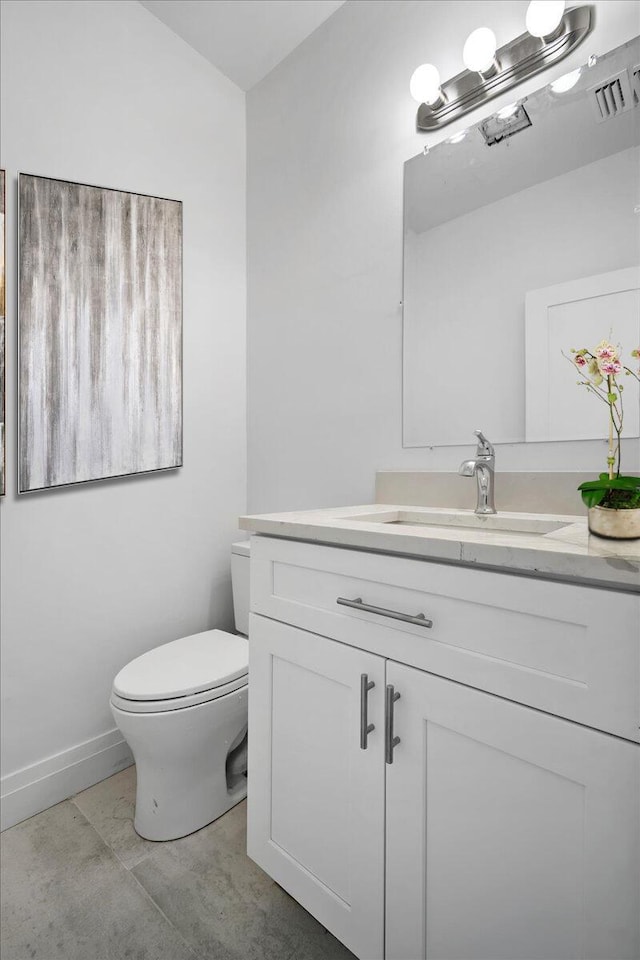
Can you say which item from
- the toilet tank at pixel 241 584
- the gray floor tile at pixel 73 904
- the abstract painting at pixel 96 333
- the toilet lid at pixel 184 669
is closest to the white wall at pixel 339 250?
the toilet tank at pixel 241 584

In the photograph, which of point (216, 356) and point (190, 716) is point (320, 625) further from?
point (216, 356)

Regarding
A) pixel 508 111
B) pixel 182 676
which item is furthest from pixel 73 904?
pixel 508 111

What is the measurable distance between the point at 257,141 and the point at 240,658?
77.6 inches

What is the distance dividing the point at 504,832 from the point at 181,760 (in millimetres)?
955

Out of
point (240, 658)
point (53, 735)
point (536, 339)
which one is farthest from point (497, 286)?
point (53, 735)

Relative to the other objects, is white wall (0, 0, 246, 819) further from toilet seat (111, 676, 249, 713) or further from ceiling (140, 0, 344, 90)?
toilet seat (111, 676, 249, 713)

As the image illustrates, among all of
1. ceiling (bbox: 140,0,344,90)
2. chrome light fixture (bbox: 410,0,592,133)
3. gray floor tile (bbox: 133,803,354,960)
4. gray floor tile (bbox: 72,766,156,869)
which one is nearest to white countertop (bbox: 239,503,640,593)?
gray floor tile (bbox: 133,803,354,960)

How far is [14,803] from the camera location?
1520 mm

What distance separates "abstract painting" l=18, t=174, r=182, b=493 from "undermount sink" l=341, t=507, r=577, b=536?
0.91 meters

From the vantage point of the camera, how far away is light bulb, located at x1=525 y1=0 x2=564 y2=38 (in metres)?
1.18

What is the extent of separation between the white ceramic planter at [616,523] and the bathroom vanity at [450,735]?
0.09ft

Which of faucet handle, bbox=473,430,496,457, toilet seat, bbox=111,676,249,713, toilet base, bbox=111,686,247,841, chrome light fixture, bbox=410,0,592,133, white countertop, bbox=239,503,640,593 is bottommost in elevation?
toilet base, bbox=111,686,247,841

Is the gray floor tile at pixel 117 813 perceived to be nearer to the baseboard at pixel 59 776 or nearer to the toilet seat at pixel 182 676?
the baseboard at pixel 59 776

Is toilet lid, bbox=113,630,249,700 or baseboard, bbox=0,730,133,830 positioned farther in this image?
baseboard, bbox=0,730,133,830
